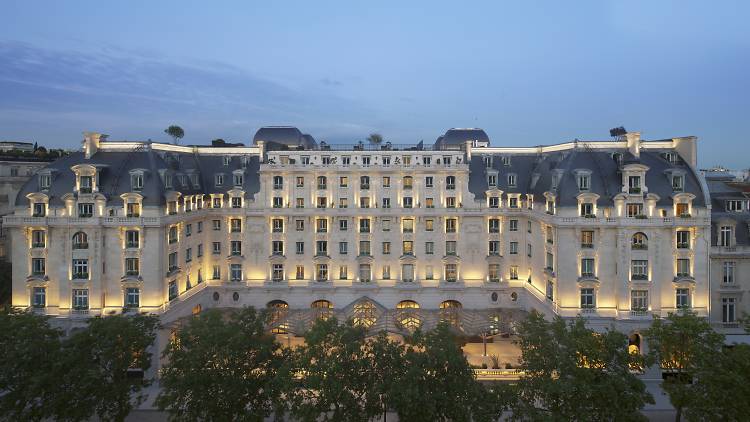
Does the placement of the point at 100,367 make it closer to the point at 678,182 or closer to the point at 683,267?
the point at 683,267

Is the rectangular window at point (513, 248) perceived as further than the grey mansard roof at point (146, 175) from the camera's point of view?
Yes

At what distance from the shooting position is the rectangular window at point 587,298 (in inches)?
2099

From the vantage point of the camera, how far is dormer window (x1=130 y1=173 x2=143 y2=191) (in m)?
55.5

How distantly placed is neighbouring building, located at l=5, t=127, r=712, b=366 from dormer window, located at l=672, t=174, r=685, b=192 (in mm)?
138

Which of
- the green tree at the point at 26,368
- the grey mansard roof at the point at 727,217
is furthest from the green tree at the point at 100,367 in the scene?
the grey mansard roof at the point at 727,217

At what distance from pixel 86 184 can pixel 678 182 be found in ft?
221

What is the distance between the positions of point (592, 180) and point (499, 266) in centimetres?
1739

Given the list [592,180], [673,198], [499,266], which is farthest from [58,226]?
[673,198]

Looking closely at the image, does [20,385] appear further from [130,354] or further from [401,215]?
[401,215]

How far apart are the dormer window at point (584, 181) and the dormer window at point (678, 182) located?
9.64 m

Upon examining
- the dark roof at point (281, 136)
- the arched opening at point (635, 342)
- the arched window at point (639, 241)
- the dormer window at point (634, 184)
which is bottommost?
the arched opening at point (635, 342)

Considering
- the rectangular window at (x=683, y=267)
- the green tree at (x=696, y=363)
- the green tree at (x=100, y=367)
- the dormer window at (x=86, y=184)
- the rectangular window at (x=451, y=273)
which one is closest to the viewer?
the green tree at (x=696, y=363)

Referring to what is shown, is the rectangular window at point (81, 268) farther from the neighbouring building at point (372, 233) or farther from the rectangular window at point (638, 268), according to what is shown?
the rectangular window at point (638, 268)

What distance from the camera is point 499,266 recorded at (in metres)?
66.1
